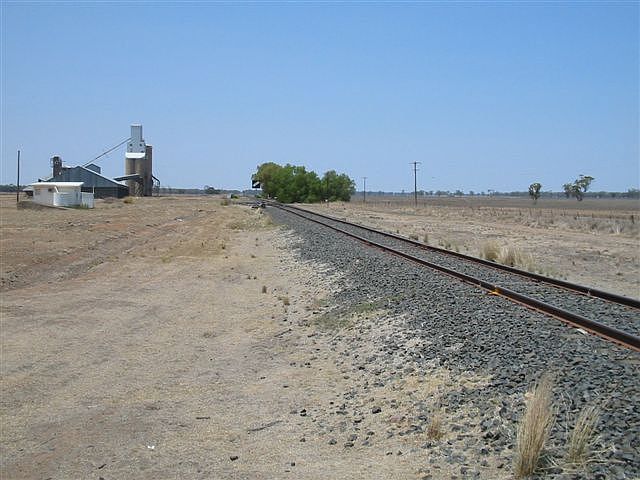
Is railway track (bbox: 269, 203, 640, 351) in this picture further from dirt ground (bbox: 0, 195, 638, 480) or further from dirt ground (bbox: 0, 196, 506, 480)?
dirt ground (bbox: 0, 196, 506, 480)

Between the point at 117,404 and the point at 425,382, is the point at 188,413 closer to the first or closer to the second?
the point at 117,404

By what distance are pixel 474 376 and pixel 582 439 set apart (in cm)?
233

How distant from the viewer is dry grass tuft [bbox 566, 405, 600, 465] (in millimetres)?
5035

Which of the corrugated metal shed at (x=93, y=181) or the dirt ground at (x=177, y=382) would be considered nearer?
the dirt ground at (x=177, y=382)

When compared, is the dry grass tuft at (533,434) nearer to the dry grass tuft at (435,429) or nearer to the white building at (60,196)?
the dry grass tuft at (435,429)

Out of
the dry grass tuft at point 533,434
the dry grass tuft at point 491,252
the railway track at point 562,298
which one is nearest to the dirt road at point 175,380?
the dry grass tuft at point 533,434

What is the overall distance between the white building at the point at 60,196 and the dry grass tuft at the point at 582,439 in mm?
76976

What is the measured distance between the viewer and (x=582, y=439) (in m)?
5.13

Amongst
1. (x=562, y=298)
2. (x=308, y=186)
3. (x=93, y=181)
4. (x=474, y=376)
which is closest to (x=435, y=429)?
(x=474, y=376)

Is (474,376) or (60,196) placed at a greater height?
(60,196)

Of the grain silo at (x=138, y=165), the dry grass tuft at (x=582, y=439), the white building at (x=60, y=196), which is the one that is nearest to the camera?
the dry grass tuft at (x=582, y=439)

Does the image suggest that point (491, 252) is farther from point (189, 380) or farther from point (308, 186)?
point (308, 186)

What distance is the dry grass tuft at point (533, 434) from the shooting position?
5.04 meters

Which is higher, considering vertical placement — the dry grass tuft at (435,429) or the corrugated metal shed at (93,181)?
the corrugated metal shed at (93,181)
